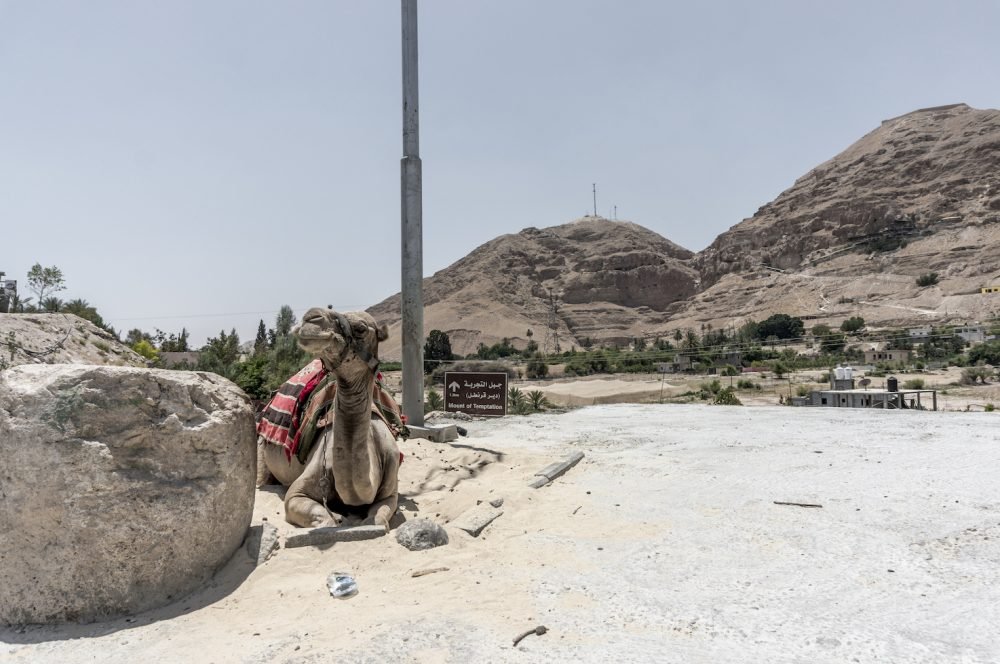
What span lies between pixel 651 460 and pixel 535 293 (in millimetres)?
135694

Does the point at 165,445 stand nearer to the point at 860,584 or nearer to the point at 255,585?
the point at 255,585

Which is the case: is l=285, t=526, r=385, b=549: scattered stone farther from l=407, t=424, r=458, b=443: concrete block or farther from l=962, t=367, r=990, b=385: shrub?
l=962, t=367, r=990, b=385: shrub

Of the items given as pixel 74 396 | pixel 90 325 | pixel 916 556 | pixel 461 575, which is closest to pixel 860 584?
pixel 916 556

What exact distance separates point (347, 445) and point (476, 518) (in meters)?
1.63

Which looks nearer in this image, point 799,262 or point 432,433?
point 432,433

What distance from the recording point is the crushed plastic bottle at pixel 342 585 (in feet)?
14.8

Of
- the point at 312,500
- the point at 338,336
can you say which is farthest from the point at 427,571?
the point at 338,336

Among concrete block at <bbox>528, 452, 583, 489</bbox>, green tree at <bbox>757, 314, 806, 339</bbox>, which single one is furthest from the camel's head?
green tree at <bbox>757, 314, 806, 339</bbox>

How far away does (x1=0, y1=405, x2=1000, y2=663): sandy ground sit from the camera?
12.0 feet

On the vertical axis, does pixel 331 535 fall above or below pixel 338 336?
below

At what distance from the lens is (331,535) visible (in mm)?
5535

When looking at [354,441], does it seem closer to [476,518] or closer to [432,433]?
[476,518]

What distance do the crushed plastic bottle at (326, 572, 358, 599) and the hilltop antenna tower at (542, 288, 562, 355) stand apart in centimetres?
10444

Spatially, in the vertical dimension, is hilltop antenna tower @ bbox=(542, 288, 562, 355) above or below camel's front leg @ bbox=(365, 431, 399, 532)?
above
